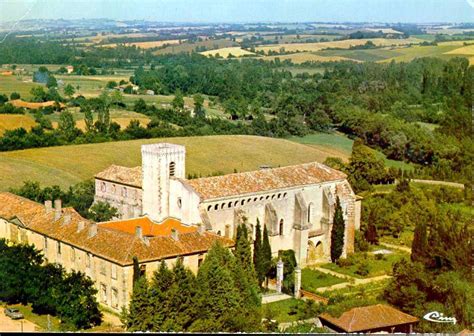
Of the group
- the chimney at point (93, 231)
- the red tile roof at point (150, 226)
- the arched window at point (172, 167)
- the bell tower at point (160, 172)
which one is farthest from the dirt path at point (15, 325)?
the arched window at point (172, 167)

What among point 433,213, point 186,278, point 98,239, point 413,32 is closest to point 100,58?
point 413,32

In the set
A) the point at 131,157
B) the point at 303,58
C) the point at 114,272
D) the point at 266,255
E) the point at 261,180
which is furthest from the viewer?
the point at 303,58

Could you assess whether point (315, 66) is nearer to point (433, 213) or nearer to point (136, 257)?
point (433, 213)

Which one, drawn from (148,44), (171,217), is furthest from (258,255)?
(148,44)

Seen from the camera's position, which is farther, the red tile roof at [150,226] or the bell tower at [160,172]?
the bell tower at [160,172]

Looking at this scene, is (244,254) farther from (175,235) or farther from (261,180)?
(261,180)

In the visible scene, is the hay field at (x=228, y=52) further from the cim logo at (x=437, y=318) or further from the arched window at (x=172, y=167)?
the cim logo at (x=437, y=318)
